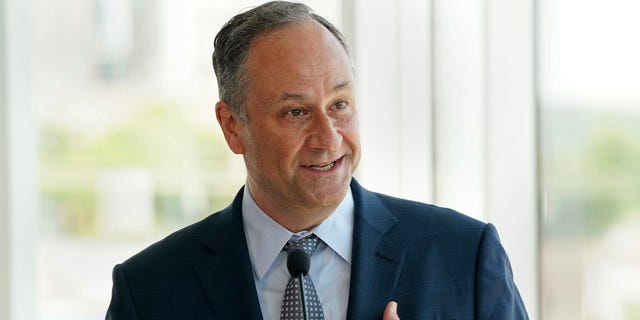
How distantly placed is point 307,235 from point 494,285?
451 millimetres

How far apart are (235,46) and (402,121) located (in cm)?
158

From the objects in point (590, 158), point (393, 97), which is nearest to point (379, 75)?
point (393, 97)

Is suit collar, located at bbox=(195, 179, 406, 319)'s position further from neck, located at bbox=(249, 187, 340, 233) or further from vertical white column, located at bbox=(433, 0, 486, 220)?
vertical white column, located at bbox=(433, 0, 486, 220)

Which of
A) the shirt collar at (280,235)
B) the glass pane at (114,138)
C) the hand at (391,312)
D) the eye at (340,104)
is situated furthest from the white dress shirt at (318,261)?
the glass pane at (114,138)

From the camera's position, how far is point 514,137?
3.32m

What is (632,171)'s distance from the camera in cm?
290

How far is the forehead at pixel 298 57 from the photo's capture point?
7.62 ft

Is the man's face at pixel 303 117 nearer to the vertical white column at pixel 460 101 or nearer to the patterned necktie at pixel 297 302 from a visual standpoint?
the patterned necktie at pixel 297 302

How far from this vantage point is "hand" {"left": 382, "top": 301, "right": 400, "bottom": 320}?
217 centimetres

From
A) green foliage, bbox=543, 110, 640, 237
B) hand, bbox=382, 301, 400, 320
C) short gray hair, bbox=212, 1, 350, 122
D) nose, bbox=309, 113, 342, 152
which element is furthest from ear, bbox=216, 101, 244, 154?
green foliage, bbox=543, 110, 640, 237

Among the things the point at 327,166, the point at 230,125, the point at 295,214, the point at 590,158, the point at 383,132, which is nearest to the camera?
the point at 327,166

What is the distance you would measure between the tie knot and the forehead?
14.5 inches

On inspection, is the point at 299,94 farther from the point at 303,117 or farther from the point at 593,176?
the point at 593,176

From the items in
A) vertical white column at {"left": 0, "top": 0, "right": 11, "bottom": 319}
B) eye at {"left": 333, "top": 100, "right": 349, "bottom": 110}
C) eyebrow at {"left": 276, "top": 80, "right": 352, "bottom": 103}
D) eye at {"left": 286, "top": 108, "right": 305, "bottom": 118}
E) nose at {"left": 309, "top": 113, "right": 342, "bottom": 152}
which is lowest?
vertical white column at {"left": 0, "top": 0, "right": 11, "bottom": 319}
